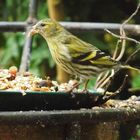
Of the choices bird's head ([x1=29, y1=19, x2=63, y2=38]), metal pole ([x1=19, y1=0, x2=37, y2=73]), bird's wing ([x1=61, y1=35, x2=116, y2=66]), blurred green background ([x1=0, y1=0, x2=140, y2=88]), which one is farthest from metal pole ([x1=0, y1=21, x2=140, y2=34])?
blurred green background ([x1=0, y1=0, x2=140, y2=88])

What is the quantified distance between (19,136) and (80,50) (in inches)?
39.3

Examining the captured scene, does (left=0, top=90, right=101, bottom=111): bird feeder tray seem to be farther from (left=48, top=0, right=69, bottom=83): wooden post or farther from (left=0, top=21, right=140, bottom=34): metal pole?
(left=48, top=0, right=69, bottom=83): wooden post

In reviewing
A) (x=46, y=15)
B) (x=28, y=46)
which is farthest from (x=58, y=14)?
(x=28, y=46)

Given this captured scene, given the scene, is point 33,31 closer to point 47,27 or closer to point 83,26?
point 47,27

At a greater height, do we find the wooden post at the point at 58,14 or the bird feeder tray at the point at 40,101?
the bird feeder tray at the point at 40,101

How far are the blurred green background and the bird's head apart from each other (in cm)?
149

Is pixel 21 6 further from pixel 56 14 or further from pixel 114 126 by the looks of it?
pixel 114 126

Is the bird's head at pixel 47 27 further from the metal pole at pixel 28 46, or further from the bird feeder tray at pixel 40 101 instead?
the bird feeder tray at pixel 40 101

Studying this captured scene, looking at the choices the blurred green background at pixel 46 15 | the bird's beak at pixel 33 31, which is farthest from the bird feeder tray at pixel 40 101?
the blurred green background at pixel 46 15

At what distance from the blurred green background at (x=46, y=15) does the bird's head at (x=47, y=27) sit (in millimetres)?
1492

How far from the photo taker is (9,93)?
6.48 ft

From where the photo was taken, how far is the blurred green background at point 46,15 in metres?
4.80

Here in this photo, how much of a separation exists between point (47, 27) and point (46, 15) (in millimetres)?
1692

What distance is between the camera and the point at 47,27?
3160 mm
